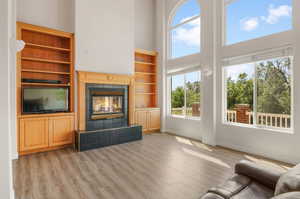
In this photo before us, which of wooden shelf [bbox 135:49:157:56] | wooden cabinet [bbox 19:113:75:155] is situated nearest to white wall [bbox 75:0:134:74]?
wooden shelf [bbox 135:49:157:56]

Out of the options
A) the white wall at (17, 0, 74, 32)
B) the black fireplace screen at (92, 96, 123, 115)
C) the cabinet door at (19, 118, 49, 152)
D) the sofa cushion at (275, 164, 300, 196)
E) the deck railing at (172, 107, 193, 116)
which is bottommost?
the cabinet door at (19, 118, 49, 152)

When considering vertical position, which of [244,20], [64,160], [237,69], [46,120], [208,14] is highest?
[208,14]

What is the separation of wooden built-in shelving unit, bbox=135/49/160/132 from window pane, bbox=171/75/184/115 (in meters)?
0.66

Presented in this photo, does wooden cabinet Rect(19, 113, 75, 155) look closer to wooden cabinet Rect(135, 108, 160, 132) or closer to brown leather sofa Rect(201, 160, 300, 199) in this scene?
wooden cabinet Rect(135, 108, 160, 132)

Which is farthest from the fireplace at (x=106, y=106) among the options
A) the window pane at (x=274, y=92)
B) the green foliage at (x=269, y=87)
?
the window pane at (x=274, y=92)

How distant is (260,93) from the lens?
13.1 feet

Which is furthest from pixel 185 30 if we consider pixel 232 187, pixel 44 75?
pixel 232 187

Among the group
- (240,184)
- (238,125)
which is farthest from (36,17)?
(238,125)

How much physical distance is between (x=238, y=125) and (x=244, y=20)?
270 cm

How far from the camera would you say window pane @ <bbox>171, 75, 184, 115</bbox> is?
19.8 feet

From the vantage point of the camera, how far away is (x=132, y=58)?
5.64 meters

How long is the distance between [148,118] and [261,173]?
15.5 feet

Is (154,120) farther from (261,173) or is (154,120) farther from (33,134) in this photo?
(261,173)

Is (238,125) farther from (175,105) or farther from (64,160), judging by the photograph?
(64,160)
